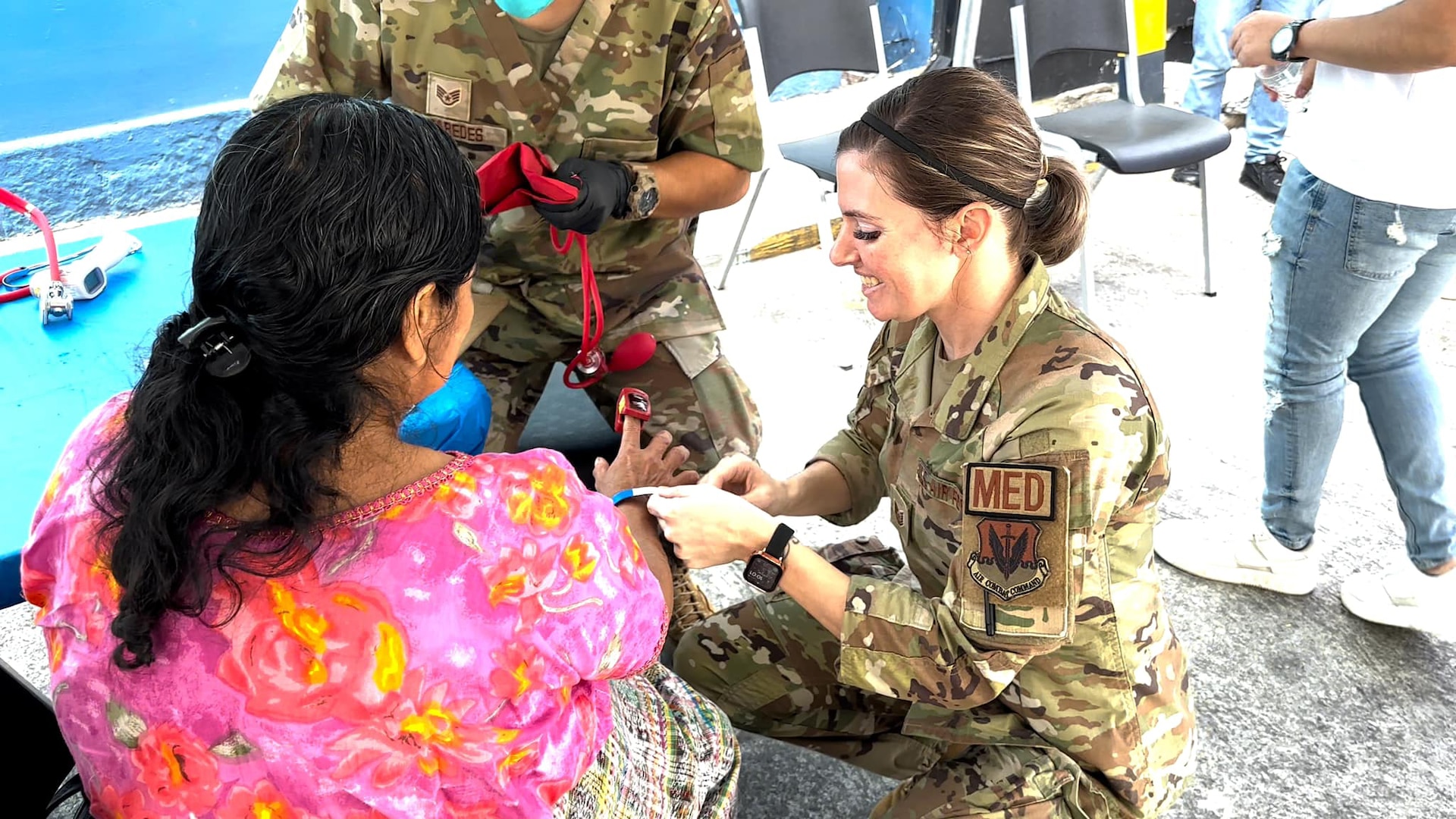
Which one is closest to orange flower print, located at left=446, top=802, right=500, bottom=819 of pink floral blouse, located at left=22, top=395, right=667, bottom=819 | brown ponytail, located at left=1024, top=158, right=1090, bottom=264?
pink floral blouse, located at left=22, top=395, right=667, bottom=819

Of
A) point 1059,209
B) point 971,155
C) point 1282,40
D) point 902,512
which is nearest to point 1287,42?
point 1282,40

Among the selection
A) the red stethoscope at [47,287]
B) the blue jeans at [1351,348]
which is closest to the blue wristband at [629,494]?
the red stethoscope at [47,287]

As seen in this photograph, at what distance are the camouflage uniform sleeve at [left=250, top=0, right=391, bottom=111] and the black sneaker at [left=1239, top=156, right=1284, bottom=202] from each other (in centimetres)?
383

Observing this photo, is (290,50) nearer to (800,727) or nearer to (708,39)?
(708,39)

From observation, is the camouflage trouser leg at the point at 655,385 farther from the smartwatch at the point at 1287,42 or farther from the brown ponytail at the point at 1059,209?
the smartwatch at the point at 1287,42

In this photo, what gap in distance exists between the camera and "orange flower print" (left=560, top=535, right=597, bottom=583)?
39.9 inches

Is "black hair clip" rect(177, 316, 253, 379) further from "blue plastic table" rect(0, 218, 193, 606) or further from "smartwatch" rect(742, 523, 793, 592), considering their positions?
"smartwatch" rect(742, 523, 793, 592)

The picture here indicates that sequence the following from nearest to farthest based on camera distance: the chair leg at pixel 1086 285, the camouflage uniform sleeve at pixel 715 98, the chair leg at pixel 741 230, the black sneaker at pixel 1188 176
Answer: the camouflage uniform sleeve at pixel 715 98
the chair leg at pixel 1086 285
the chair leg at pixel 741 230
the black sneaker at pixel 1188 176

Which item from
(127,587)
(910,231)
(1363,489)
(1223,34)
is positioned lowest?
(1363,489)

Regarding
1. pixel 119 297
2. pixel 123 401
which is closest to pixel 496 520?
pixel 123 401

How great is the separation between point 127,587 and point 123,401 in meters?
0.25

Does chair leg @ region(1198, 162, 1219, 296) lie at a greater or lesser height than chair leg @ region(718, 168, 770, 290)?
lesser

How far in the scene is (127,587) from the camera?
3.01 feet

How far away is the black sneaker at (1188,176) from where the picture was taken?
4711 millimetres
